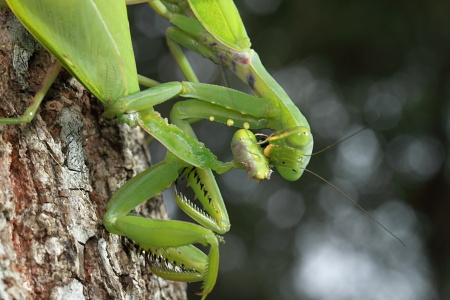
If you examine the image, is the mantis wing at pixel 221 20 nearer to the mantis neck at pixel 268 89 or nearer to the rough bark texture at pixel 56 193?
the mantis neck at pixel 268 89

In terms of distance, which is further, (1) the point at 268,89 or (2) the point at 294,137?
(1) the point at 268,89

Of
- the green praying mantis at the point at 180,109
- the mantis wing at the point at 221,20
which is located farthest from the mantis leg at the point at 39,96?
the mantis wing at the point at 221,20

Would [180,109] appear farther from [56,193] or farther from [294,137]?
[56,193]

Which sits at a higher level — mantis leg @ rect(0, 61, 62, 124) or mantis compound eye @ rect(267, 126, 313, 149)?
mantis leg @ rect(0, 61, 62, 124)

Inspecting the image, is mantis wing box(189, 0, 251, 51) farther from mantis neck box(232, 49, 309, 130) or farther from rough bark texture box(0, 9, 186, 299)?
rough bark texture box(0, 9, 186, 299)

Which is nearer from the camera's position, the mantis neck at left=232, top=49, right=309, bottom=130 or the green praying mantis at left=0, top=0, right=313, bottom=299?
the green praying mantis at left=0, top=0, right=313, bottom=299

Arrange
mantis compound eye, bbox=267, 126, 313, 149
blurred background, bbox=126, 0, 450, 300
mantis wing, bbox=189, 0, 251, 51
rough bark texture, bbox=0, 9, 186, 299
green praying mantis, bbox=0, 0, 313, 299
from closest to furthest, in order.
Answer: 1. rough bark texture, bbox=0, 9, 186, 299
2. green praying mantis, bbox=0, 0, 313, 299
3. mantis compound eye, bbox=267, 126, 313, 149
4. mantis wing, bbox=189, 0, 251, 51
5. blurred background, bbox=126, 0, 450, 300

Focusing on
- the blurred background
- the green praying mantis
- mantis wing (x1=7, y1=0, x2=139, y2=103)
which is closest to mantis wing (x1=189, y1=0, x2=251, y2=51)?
the green praying mantis

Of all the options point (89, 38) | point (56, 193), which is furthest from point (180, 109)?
point (56, 193)
